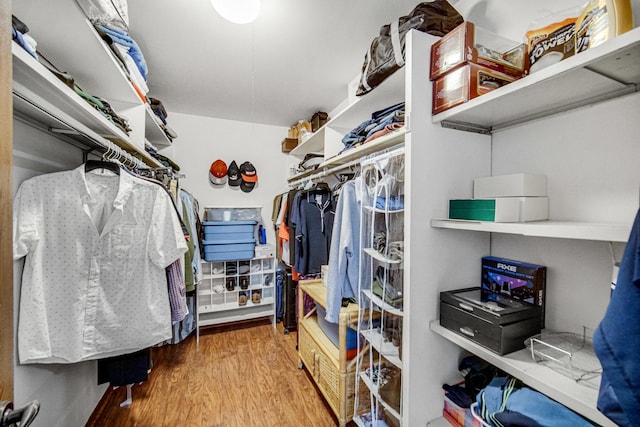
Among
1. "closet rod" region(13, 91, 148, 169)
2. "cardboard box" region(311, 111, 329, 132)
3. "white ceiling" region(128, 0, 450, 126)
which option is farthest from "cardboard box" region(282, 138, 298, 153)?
"closet rod" region(13, 91, 148, 169)

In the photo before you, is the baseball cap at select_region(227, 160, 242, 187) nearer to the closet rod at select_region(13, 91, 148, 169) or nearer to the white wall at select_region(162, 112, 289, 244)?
the white wall at select_region(162, 112, 289, 244)

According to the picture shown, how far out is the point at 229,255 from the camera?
9.33 ft

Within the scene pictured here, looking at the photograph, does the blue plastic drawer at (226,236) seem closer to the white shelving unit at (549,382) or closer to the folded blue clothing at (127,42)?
the folded blue clothing at (127,42)

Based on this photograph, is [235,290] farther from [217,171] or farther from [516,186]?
[516,186]

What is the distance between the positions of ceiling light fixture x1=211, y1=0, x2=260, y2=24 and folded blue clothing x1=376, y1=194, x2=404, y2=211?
1.16m

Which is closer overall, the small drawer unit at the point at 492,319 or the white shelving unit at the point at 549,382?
the white shelving unit at the point at 549,382

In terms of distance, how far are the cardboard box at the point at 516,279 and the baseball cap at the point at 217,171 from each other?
2.85 meters

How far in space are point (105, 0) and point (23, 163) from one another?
0.80m

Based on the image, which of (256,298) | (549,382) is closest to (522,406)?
(549,382)

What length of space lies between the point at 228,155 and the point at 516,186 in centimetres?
308

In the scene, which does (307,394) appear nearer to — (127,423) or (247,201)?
(127,423)

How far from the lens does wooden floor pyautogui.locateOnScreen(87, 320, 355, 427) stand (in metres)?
1.70

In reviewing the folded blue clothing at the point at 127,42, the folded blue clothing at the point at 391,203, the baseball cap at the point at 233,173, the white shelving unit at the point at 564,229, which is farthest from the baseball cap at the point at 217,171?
the white shelving unit at the point at 564,229

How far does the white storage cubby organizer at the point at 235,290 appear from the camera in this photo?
2904mm
